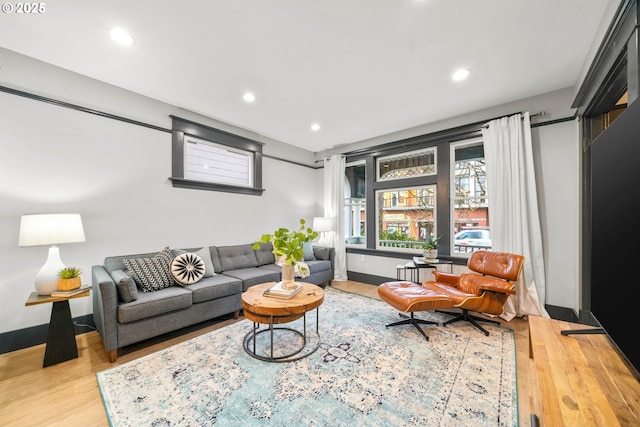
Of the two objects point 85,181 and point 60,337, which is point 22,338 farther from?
point 85,181

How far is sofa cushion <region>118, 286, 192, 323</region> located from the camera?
2119 millimetres

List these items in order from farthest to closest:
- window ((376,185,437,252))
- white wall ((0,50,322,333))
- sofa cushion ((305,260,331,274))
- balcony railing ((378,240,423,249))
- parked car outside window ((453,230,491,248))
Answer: balcony railing ((378,240,423,249)), window ((376,185,437,252)), sofa cushion ((305,260,331,274)), parked car outside window ((453,230,491,248)), white wall ((0,50,322,333))

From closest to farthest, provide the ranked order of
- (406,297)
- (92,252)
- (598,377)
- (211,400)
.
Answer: (598,377)
(211,400)
(406,297)
(92,252)

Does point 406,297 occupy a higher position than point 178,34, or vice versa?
point 178,34

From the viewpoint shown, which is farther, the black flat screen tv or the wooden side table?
the wooden side table

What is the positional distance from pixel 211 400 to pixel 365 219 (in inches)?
145

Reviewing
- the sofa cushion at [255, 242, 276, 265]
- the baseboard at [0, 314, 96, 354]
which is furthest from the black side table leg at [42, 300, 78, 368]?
the sofa cushion at [255, 242, 276, 265]

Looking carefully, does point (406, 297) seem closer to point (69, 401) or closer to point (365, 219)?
point (365, 219)

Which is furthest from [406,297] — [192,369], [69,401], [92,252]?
[92,252]

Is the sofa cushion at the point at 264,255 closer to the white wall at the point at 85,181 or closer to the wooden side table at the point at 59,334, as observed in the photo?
the white wall at the point at 85,181

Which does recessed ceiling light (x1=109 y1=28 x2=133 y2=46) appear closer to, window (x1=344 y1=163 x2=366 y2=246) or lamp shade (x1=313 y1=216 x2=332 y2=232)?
lamp shade (x1=313 y1=216 x2=332 y2=232)

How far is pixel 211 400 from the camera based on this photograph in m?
1.61

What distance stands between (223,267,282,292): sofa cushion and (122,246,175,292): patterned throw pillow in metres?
0.72

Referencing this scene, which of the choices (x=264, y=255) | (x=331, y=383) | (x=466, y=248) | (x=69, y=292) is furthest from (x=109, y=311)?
(x=466, y=248)
